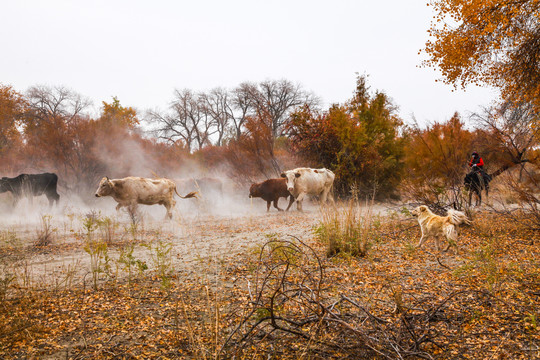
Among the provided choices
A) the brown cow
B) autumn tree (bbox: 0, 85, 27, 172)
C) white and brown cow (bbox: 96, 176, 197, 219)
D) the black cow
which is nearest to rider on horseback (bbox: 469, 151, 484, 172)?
the brown cow

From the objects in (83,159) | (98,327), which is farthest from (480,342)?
(83,159)

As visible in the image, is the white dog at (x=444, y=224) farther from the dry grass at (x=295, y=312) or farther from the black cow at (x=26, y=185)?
the black cow at (x=26, y=185)

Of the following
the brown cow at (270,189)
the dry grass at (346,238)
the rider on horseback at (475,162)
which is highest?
the rider on horseback at (475,162)

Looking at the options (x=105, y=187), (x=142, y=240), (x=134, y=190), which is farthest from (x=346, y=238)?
(x=105, y=187)

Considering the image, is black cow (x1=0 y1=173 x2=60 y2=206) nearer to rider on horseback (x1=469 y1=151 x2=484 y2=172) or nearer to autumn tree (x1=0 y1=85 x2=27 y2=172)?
autumn tree (x1=0 y1=85 x2=27 y2=172)

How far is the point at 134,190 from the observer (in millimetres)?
11367

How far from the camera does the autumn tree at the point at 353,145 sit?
54.8 feet

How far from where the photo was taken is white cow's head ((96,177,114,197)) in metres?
10.8

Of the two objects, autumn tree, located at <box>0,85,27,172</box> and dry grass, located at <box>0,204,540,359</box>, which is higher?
autumn tree, located at <box>0,85,27,172</box>

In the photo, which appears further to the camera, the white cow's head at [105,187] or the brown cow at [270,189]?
the brown cow at [270,189]

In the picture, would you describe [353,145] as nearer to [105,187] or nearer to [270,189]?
[270,189]

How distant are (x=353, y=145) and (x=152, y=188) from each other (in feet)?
32.6

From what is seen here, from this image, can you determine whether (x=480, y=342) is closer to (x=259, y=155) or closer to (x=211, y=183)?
(x=211, y=183)

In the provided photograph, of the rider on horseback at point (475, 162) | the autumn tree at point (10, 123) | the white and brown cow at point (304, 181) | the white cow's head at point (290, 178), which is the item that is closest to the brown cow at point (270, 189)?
the white and brown cow at point (304, 181)
